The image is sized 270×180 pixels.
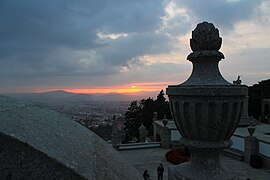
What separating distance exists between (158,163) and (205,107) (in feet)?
49.8

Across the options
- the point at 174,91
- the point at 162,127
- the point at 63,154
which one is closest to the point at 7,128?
the point at 63,154

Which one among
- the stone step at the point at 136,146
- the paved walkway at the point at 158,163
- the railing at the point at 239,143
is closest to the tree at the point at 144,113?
the stone step at the point at 136,146

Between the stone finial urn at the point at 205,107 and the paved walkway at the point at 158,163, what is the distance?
1018 cm

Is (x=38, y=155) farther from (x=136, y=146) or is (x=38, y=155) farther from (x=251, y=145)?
(x=136, y=146)

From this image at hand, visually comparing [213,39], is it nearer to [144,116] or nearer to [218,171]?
[218,171]

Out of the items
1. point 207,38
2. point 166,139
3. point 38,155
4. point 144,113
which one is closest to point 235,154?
point 166,139

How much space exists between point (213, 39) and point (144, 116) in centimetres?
4037

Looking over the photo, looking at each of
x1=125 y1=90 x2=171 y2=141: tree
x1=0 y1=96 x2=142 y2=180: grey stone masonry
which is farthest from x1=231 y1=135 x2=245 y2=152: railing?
x1=125 y1=90 x2=171 y2=141: tree

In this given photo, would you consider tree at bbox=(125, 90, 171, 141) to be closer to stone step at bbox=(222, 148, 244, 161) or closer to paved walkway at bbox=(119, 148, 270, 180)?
paved walkway at bbox=(119, 148, 270, 180)

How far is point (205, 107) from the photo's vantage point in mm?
3793

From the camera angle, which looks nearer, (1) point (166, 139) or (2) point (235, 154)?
(2) point (235, 154)

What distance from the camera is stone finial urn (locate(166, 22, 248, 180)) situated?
3787mm

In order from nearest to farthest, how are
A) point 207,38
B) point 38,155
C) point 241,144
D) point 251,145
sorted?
point 38,155 → point 207,38 → point 251,145 → point 241,144

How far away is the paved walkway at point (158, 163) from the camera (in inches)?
598
